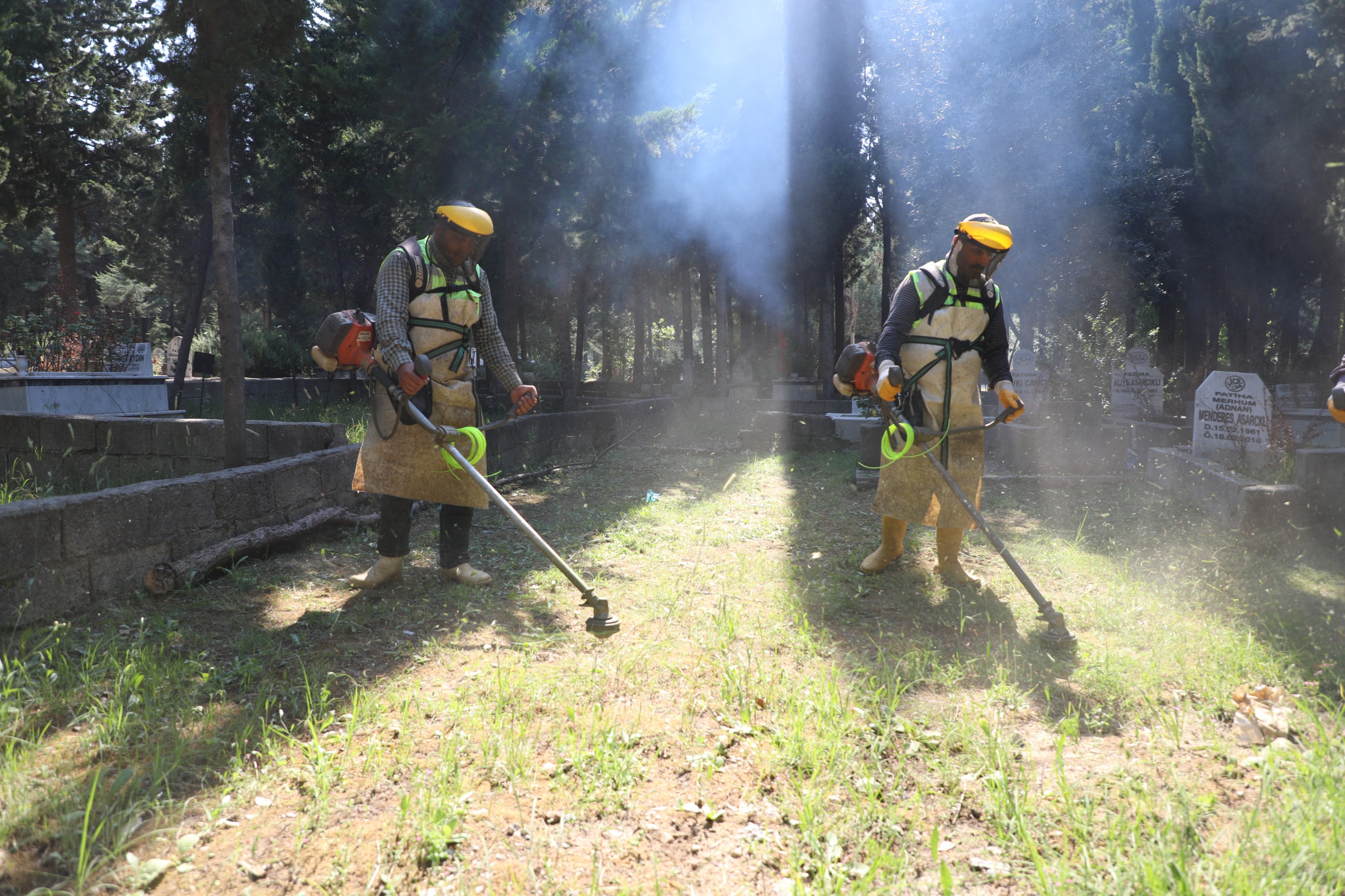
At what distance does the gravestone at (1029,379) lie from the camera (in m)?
11.5

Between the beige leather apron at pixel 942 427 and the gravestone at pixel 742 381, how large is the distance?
1722cm

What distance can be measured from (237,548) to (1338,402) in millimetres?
5454

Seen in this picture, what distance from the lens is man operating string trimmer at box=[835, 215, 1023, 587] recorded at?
431cm

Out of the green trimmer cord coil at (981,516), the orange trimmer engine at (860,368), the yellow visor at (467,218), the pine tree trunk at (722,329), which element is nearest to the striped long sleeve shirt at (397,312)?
the yellow visor at (467,218)

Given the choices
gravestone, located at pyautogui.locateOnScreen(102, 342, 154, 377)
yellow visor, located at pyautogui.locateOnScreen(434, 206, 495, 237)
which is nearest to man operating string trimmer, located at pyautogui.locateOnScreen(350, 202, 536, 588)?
yellow visor, located at pyautogui.locateOnScreen(434, 206, 495, 237)

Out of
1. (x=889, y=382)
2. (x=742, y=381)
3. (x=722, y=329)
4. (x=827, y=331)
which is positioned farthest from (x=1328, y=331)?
(x=889, y=382)

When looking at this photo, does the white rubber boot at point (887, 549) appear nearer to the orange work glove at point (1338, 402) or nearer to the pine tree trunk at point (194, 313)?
the orange work glove at point (1338, 402)

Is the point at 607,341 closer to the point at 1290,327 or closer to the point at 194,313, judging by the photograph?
the point at 194,313

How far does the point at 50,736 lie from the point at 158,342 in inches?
1146

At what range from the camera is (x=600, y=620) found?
10.7ft

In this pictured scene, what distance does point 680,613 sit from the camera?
159 inches

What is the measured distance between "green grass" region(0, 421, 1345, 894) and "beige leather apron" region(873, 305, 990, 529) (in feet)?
1.50

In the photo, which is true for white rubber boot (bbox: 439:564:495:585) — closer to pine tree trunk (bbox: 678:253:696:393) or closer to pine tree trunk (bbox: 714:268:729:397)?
pine tree trunk (bbox: 714:268:729:397)

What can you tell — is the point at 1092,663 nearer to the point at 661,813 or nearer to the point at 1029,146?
the point at 661,813
